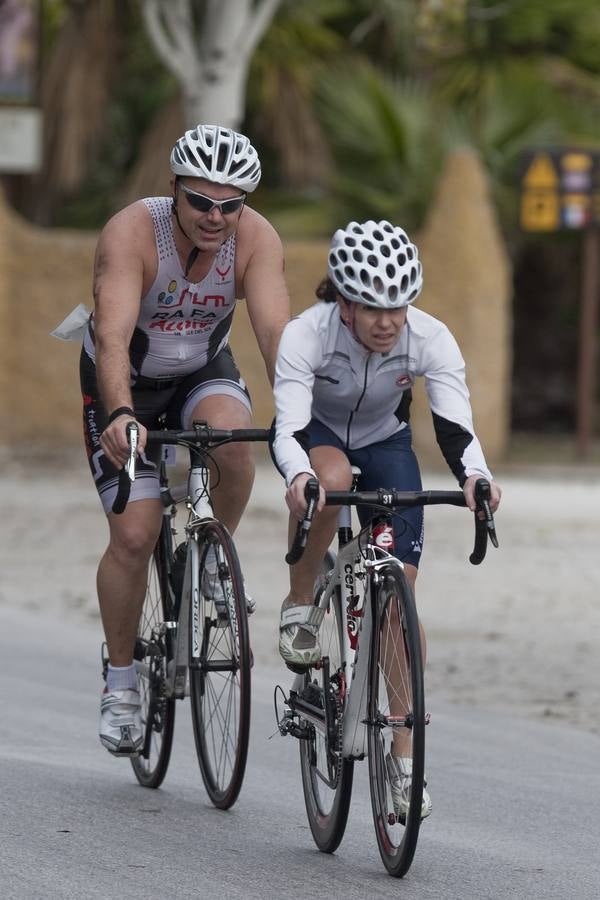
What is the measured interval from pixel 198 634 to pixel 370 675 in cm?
81

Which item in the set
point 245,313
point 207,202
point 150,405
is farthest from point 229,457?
point 245,313

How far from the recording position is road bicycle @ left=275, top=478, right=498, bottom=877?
194 inches

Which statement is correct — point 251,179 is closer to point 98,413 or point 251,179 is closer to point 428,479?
point 98,413

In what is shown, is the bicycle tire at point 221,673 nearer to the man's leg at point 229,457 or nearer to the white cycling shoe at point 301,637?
the white cycling shoe at point 301,637

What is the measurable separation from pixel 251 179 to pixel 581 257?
17790 mm

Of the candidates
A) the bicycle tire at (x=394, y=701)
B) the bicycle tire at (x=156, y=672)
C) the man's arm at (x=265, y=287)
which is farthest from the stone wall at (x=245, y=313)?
the bicycle tire at (x=394, y=701)

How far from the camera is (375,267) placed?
5.18 m

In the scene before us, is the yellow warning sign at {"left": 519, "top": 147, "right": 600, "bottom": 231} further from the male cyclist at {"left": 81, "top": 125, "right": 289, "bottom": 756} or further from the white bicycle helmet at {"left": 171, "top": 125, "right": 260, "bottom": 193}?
the white bicycle helmet at {"left": 171, "top": 125, "right": 260, "bottom": 193}

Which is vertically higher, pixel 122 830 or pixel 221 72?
pixel 221 72

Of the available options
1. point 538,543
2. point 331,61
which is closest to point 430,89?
point 331,61

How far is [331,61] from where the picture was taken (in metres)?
21.7

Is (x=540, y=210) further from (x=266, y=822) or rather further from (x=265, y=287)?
(x=266, y=822)

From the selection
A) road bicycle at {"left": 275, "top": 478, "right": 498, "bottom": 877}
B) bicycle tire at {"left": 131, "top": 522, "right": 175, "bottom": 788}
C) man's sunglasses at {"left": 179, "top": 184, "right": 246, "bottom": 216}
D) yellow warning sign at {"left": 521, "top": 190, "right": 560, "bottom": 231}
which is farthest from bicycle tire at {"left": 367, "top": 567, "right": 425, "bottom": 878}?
yellow warning sign at {"left": 521, "top": 190, "right": 560, "bottom": 231}

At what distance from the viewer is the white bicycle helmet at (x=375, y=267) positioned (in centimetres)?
517
